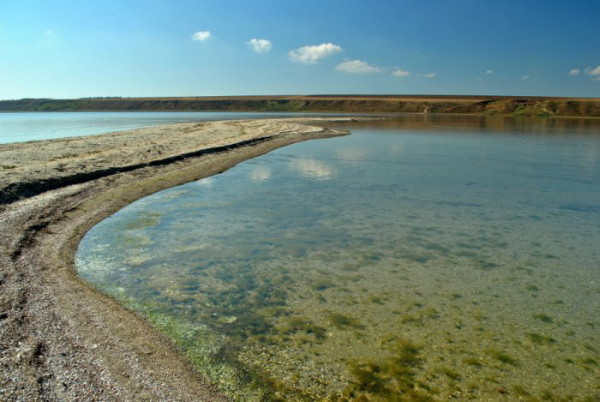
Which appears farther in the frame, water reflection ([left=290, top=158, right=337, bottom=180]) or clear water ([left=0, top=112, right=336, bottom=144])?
clear water ([left=0, top=112, right=336, bottom=144])

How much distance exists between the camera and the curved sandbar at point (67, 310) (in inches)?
218

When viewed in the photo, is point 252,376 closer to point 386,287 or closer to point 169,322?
point 169,322

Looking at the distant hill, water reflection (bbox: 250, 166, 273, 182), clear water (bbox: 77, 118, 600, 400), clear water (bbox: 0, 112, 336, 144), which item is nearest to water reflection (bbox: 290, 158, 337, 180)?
water reflection (bbox: 250, 166, 273, 182)

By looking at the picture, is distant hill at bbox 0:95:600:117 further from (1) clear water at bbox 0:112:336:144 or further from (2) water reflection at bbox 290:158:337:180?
(2) water reflection at bbox 290:158:337:180

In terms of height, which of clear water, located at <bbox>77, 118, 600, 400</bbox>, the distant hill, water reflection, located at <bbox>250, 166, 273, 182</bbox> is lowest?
clear water, located at <bbox>77, 118, 600, 400</bbox>

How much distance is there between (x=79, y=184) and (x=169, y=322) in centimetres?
1211

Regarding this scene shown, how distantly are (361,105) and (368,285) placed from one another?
143 m

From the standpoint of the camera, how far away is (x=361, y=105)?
480 feet

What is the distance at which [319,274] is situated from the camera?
996 centimetres

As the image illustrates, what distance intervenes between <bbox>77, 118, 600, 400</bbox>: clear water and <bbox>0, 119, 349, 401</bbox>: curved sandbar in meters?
0.55

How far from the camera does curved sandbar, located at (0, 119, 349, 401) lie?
5543 mm

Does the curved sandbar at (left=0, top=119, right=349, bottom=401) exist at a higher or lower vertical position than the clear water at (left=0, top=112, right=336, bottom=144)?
lower

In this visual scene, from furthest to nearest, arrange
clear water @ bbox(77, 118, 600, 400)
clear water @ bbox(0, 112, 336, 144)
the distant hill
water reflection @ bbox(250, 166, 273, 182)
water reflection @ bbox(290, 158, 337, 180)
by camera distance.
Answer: the distant hill < clear water @ bbox(0, 112, 336, 144) < water reflection @ bbox(290, 158, 337, 180) < water reflection @ bbox(250, 166, 273, 182) < clear water @ bbox(77, 118, 600, 400)

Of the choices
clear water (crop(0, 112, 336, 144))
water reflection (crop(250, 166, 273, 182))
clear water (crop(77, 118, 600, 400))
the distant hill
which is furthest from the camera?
the distant hill
